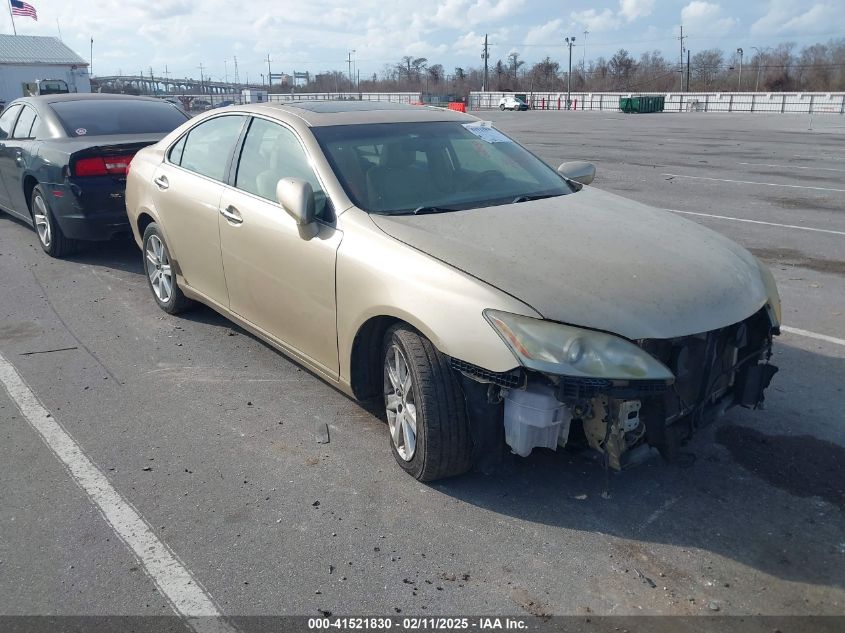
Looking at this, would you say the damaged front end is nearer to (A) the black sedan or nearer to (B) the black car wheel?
(A) the black sedan

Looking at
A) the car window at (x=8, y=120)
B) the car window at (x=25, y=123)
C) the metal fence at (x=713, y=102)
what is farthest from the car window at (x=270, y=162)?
the metal fence at (x=713, y=102)

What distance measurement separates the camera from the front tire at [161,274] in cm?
572

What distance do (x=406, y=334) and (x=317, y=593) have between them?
1.16 m

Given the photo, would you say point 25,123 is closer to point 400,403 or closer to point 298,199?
point 298,199

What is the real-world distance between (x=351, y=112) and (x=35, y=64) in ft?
257

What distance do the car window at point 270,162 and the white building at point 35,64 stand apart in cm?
7120

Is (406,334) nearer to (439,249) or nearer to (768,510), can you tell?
(439,249)

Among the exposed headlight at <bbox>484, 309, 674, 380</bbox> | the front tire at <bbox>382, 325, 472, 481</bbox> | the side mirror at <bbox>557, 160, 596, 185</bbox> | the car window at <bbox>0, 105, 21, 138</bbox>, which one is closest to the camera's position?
the exposed headlight at <bbox>484, 309, 674, 380</bbox>

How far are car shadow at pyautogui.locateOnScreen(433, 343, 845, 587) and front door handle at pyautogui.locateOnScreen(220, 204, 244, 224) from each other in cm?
209

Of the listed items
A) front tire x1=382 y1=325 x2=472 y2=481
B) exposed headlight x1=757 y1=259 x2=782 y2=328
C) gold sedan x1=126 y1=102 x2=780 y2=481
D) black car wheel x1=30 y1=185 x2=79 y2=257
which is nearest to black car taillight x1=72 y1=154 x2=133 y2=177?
black car wheel x1=30 y1=185 x2=79 y2=257

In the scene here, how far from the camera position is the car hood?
3014mm

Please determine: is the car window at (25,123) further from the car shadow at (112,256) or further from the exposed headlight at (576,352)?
the exposed headlight at (576,352)

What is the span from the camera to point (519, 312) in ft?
9.73

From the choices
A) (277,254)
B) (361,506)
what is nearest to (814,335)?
(361,506)
